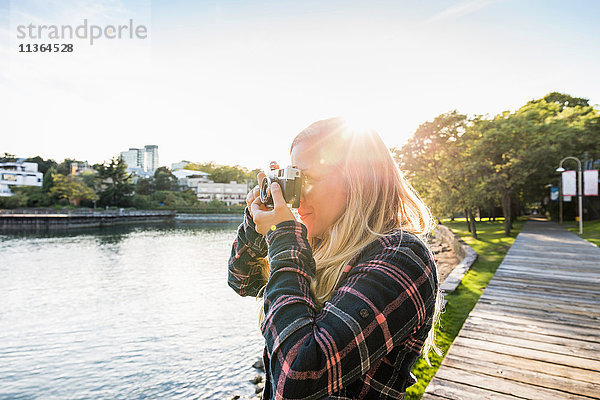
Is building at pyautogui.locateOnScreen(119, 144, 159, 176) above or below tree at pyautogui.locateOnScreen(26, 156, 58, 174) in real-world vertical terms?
above

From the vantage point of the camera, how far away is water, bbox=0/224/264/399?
5059 millimetres

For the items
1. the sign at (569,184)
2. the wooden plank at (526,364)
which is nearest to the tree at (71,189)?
the sign at (569,184)

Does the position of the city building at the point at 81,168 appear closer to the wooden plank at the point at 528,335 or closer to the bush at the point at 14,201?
the bush at the point at 14,201

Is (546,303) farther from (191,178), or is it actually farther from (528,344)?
(191,178)

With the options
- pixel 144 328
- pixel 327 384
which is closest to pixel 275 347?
pixel 327 384

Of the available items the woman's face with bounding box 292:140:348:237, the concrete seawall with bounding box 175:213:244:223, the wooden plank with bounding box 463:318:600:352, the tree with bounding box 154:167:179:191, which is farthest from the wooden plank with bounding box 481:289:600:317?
the tree with bounding box 154:167:179:191

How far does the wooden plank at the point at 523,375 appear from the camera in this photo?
7.52 feet

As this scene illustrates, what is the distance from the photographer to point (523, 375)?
2.46 m

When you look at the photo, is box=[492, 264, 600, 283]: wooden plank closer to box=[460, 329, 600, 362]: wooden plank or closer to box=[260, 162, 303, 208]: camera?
box=[460, 329, 600, 362]: wooden plank

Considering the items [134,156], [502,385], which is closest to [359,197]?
[502,385]

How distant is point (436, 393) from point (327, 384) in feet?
6.42

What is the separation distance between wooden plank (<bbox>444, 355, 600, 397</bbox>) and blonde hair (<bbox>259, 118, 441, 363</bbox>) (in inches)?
86.8

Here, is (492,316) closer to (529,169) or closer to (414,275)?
(414,275)

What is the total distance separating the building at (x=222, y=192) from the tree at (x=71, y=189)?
598 inches
